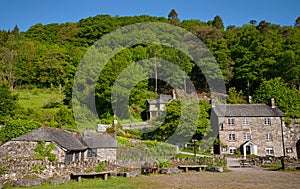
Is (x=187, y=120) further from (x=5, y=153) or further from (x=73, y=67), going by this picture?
(x=73, y=67)

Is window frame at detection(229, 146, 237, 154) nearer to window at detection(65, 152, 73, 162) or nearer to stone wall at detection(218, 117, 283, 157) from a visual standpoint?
stone wall at detection(218, 117, 283, 157)

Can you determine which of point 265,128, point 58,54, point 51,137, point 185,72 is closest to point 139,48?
point 185,72

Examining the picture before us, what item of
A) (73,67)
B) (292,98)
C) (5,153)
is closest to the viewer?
(5,153)

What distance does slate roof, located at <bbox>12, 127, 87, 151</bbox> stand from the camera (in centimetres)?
2591

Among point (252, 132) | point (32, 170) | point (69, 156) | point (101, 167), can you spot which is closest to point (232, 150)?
point (252, 132)

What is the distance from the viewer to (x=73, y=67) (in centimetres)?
6700

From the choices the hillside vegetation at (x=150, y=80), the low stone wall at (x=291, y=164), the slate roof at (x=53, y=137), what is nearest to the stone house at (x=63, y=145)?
the slate roof at (x=53, y=137)

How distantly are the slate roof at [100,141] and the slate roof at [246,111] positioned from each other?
695 inches

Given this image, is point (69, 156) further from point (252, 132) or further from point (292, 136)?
point (292, 136)

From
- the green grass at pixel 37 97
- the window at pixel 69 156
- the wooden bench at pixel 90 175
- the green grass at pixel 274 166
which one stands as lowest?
the wooden bench at pixel 90 175

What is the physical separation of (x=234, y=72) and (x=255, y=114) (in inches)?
994

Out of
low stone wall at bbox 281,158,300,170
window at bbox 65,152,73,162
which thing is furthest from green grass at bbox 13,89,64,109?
low stone wall at bbox 281,158,300,170

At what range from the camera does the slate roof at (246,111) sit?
45.5m

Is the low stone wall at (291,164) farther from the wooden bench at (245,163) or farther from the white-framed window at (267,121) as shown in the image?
the white-framed window at (267,121)
